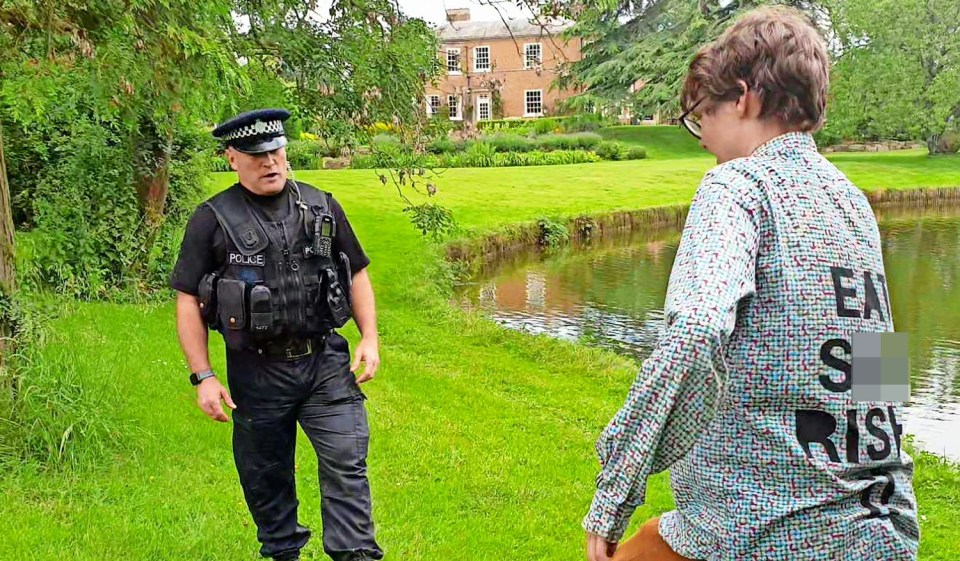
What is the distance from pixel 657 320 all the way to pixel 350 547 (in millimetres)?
10450

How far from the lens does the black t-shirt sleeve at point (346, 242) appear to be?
156 inches

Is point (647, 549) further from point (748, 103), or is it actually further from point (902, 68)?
point (902, 68)

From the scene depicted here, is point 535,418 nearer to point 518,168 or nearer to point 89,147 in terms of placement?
point 89,147

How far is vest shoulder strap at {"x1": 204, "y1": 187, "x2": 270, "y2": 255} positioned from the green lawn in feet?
5.23

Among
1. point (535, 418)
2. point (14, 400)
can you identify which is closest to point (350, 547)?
point (14, 400)

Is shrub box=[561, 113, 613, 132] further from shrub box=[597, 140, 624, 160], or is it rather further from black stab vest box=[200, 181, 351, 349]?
black stab vest box=[200, 181, 351, 349]

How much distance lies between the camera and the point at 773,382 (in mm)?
1856

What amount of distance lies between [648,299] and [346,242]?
38.1 ft

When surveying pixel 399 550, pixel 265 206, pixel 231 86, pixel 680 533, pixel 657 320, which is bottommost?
pixel 657 320

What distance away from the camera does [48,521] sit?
4.58 m

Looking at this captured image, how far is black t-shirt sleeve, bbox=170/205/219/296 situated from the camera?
3758 mm

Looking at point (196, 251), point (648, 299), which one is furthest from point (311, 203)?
point (648, 299)

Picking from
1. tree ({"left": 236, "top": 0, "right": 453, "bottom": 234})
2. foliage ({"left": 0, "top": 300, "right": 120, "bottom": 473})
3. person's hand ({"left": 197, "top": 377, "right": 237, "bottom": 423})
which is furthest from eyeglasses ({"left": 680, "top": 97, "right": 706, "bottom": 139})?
tree ({"left": 236, "top": 0, "right": 453, "bottom": 234})

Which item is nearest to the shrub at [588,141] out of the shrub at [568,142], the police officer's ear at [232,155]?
the shrub at [568,142]
